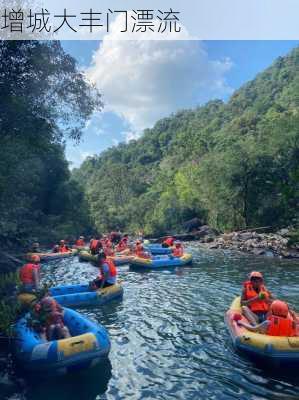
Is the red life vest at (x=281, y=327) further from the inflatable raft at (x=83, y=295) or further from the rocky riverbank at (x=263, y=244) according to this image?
the rocky riverbank at (x=263, y=244)

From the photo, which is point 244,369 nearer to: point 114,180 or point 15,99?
point 15,99

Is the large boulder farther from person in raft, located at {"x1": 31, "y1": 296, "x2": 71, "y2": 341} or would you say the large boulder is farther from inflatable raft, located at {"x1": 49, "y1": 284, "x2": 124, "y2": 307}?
person in raft, located at {"x1": 31, "y1": 296, "x2": 71, "y2": 341}

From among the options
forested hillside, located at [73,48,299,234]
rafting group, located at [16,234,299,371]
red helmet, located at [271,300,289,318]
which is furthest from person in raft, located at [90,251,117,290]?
forested hillside, located at [73,48,299,234]

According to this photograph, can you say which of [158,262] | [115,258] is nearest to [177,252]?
[158,262]

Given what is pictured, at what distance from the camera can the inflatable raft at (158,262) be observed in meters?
17.2

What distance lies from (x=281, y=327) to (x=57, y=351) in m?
3.94

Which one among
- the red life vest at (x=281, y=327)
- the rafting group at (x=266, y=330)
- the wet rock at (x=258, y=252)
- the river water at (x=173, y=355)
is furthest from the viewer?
the wet rock at (x=258, y=252)

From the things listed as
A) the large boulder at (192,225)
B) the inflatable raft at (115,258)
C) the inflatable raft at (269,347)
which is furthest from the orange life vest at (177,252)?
the large boulder at (192,225)

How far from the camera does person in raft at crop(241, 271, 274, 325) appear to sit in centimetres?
808

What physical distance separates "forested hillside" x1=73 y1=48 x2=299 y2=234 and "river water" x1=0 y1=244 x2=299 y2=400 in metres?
17.5

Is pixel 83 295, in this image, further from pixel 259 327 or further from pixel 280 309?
pixel 280 309

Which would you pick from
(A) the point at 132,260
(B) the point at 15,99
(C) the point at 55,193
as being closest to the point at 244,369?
(B) the point at 15,99

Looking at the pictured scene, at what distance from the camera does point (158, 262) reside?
17.4 m

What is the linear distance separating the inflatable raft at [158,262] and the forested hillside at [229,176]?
14119 mm
